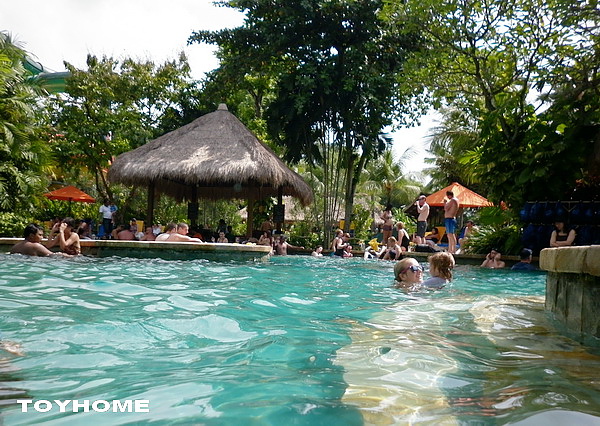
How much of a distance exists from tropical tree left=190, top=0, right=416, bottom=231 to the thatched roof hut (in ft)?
14.3

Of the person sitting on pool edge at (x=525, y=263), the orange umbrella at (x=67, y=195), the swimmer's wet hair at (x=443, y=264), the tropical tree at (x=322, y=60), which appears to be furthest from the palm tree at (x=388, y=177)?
the swimmer's wet hair at (x=443, y=264)

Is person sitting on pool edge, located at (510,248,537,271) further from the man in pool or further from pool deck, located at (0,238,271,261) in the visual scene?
the man in pool

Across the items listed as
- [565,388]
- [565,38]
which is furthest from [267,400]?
[565,38]

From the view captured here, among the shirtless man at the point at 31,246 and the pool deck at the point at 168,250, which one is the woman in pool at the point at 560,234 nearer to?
the pool deck at the point at 168,250

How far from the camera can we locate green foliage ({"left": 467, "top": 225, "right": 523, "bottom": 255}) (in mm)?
13227

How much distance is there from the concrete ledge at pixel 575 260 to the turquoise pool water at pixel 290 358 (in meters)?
0.48

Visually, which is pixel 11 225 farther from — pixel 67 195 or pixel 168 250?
pixel 168 250

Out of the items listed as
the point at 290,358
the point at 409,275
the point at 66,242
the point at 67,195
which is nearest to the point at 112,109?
the point at 67,195

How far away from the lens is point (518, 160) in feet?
40.7

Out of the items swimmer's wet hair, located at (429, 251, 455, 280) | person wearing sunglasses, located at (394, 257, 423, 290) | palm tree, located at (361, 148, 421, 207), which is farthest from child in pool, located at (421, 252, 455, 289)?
palm tree, located at (361, 148, 421, 207)

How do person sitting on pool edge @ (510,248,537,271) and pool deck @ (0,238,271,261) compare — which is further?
person sitting on pool edge @ (510,248,537,271)

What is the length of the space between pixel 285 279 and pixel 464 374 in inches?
218

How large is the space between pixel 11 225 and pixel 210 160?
589 centimetres

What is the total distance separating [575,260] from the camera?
3256 millimetres
